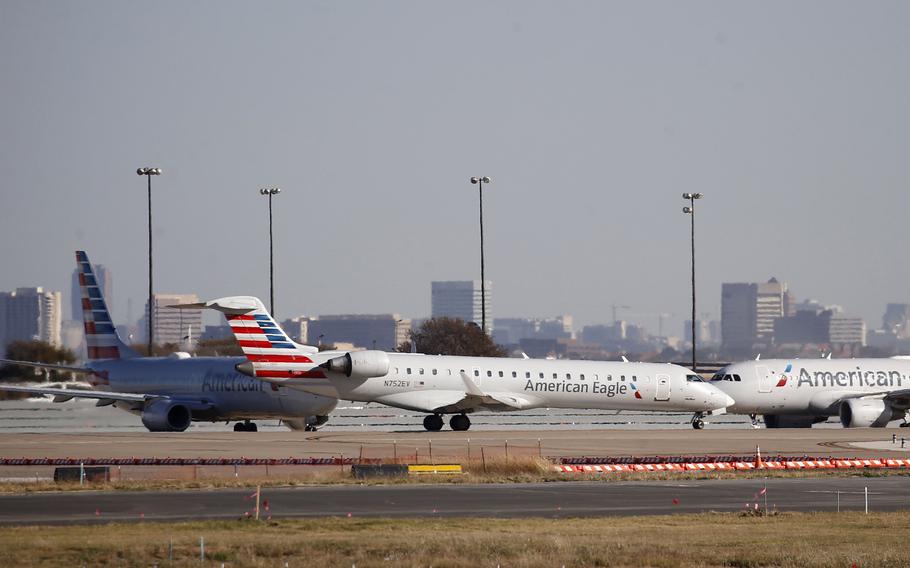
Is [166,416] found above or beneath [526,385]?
beneath

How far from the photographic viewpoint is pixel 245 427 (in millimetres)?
66688

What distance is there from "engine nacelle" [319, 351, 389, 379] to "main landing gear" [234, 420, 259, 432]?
860 cm

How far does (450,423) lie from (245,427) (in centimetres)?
1019

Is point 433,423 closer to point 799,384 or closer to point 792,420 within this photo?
point 799,384

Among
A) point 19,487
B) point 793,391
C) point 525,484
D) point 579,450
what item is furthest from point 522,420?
point 19,487

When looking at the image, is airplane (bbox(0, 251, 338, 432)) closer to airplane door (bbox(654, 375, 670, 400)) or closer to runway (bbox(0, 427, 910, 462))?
runway (bbox(0, 427, 910, 462))

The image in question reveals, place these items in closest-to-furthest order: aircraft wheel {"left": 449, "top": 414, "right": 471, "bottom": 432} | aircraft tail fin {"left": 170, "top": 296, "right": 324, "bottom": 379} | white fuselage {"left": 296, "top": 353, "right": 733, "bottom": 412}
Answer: aircraft tail fin {"left": 170, "top": 296, "right": 324, "bottom": 379} → white fuselage {"left": 296, "top": 353, "right": 733, "bottom": 412} → aircraft wheel {"left": 449, "top": 414, "right": 471, "bottom": 432}

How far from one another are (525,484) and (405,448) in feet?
39.4

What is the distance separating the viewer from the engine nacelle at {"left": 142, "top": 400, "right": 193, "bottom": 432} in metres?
64.1

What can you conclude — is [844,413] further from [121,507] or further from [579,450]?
[121,507]

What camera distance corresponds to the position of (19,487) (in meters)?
36.5

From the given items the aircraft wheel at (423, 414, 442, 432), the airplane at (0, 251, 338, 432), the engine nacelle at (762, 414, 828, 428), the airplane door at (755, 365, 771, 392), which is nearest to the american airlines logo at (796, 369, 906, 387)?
the airplane door at (755, 365, 771, 392)

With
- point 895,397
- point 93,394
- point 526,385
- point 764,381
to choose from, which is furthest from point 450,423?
point 895,397

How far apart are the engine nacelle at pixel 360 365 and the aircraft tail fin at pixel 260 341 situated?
1.19 metres
